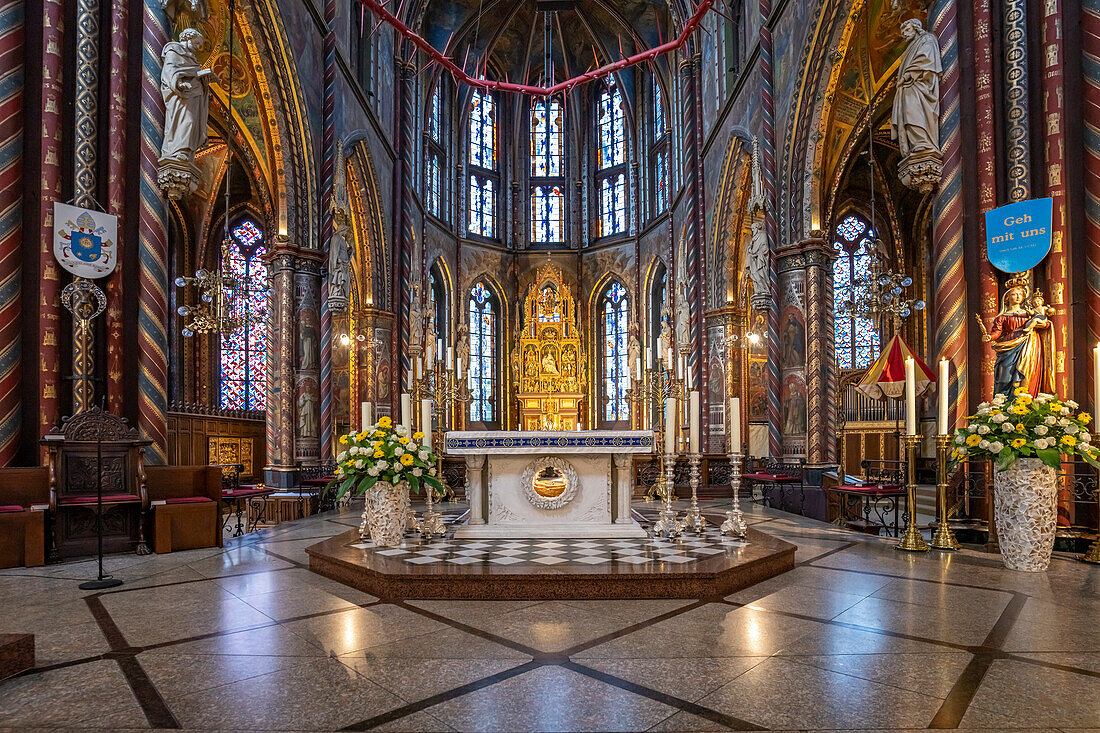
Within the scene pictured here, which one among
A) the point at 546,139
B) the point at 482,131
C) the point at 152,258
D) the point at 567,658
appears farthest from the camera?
the point at 546,139

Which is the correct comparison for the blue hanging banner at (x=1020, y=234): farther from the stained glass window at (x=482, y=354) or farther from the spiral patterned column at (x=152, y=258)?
the stained glass window at (x=482, y=354)

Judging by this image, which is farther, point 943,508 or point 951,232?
point 951,232

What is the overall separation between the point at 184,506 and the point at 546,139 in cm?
2509

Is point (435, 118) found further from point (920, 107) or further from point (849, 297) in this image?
point (920, 107)

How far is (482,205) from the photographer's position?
2920cm

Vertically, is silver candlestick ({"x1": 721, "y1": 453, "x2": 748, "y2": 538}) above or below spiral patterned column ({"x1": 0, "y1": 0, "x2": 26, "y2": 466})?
below

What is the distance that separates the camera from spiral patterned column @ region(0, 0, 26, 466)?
7.69 meters

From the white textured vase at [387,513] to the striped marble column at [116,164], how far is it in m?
3.75

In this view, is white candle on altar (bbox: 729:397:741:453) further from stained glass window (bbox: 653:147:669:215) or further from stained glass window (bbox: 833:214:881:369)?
stained glass window (bbox: 653:147:669:215)

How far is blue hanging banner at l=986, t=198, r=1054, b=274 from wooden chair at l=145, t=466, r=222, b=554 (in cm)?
904

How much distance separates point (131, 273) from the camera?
8648mm

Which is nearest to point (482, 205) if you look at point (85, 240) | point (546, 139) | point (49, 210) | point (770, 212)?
point (546, 139)

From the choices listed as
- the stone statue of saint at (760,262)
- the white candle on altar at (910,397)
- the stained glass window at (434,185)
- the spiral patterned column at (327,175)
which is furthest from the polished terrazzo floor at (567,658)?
the stained glass window at (434,185)

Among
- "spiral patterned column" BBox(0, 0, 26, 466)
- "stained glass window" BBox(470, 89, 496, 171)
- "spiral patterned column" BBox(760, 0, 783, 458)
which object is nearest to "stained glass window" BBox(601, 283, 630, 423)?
"stained glass window" BBox(470, 89, 496, 171)
